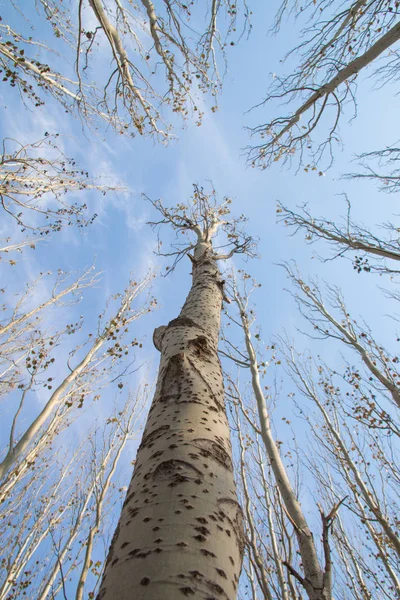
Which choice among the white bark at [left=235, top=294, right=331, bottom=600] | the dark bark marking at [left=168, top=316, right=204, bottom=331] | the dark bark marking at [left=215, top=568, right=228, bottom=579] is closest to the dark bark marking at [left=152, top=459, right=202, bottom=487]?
the dark bark marking at [left=215, top=568, right=228, bottom=579]

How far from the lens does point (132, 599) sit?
642 mm

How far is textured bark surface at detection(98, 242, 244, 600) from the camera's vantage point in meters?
0.69

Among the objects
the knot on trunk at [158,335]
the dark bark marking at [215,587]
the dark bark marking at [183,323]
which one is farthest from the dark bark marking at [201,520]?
the knot on trunk at [158,335]

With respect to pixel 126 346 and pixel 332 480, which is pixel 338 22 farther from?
pixel 332 480

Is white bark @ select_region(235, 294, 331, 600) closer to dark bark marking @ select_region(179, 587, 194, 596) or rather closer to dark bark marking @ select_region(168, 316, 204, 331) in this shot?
dark bark marking @ select_region(179, 587, 194, 596)

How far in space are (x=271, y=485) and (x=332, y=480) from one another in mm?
2682

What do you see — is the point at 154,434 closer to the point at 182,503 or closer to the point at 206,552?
the point at 182,503

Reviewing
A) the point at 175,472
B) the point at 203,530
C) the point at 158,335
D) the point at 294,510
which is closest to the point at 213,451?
the point at 175,472

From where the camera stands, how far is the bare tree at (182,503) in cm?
70

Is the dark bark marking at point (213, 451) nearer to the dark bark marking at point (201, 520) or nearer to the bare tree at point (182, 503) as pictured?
the bare tree at point (182, 503)

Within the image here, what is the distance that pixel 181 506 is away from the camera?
0.86 m

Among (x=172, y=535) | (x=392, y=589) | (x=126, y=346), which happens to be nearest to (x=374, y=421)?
(x=392, y=589)

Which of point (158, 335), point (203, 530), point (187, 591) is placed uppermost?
point (158, 335)

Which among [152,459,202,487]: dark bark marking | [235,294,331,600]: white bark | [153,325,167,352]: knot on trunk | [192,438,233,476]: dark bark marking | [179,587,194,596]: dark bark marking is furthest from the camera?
[235,294,331,600]: white bark
